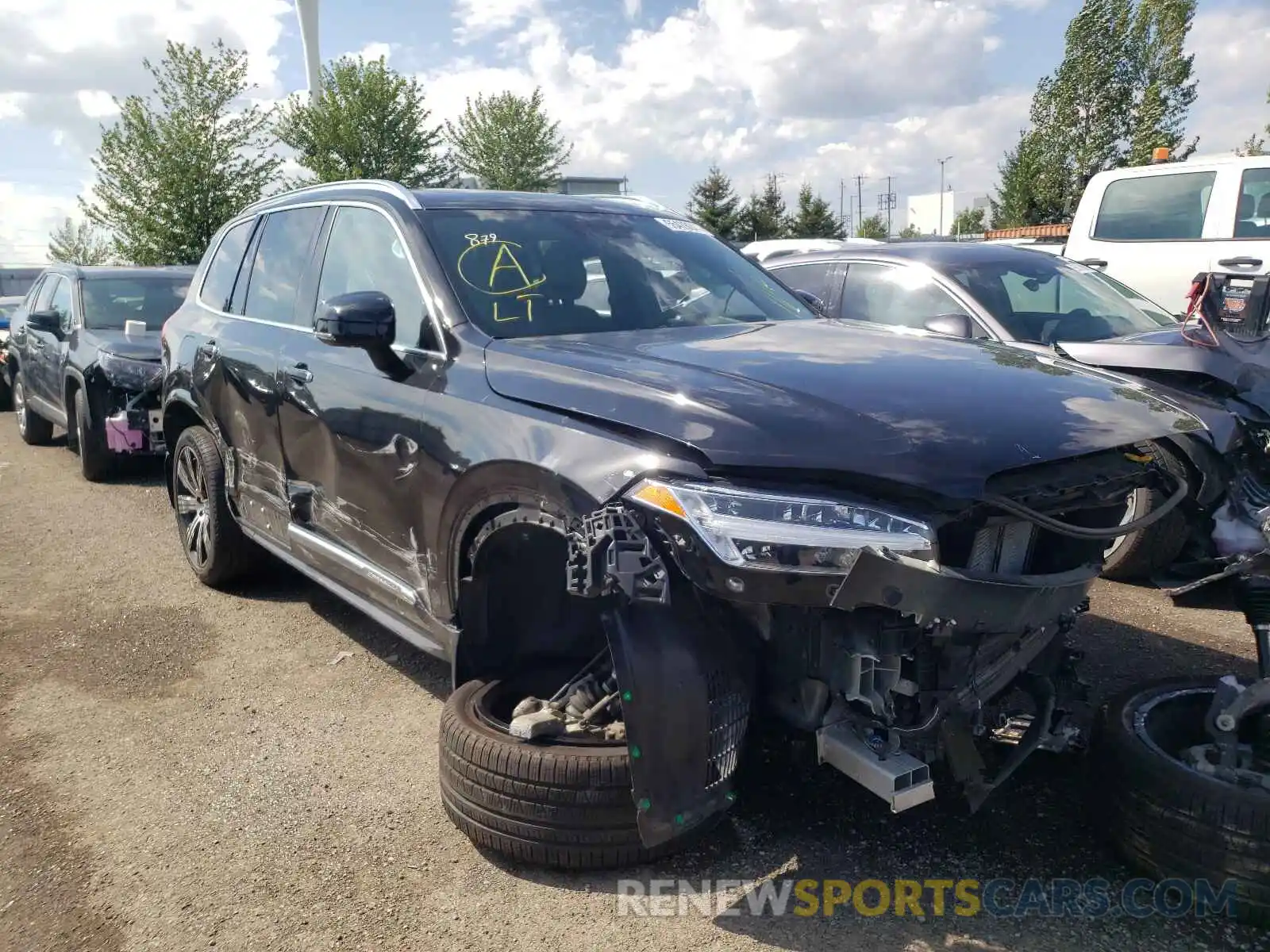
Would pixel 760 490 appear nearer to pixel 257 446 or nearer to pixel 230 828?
pixel 230 828

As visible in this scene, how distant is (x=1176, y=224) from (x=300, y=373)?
281 inches

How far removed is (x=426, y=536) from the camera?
3.13 metres

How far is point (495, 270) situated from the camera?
3.46 meters

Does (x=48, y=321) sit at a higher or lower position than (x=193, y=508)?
higher

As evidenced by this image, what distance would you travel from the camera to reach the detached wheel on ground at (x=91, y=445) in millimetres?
8180

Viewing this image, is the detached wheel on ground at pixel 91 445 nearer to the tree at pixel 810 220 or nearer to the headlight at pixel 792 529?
the headlight at pixel 792 529

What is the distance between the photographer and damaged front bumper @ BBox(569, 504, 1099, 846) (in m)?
2.17

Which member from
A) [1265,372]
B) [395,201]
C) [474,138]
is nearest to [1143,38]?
[474,138]

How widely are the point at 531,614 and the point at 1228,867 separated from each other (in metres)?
1.93

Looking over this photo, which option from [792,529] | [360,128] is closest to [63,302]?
[792,529]

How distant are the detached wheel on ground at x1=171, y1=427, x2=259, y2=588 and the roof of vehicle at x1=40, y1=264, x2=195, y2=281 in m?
4.72

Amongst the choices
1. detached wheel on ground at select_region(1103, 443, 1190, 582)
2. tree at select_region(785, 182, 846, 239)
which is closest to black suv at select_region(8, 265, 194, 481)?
detached wheel on ground at select_region(1103, 443, 1190, 582)

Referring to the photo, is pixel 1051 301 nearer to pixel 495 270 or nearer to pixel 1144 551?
pixel 1144 551
